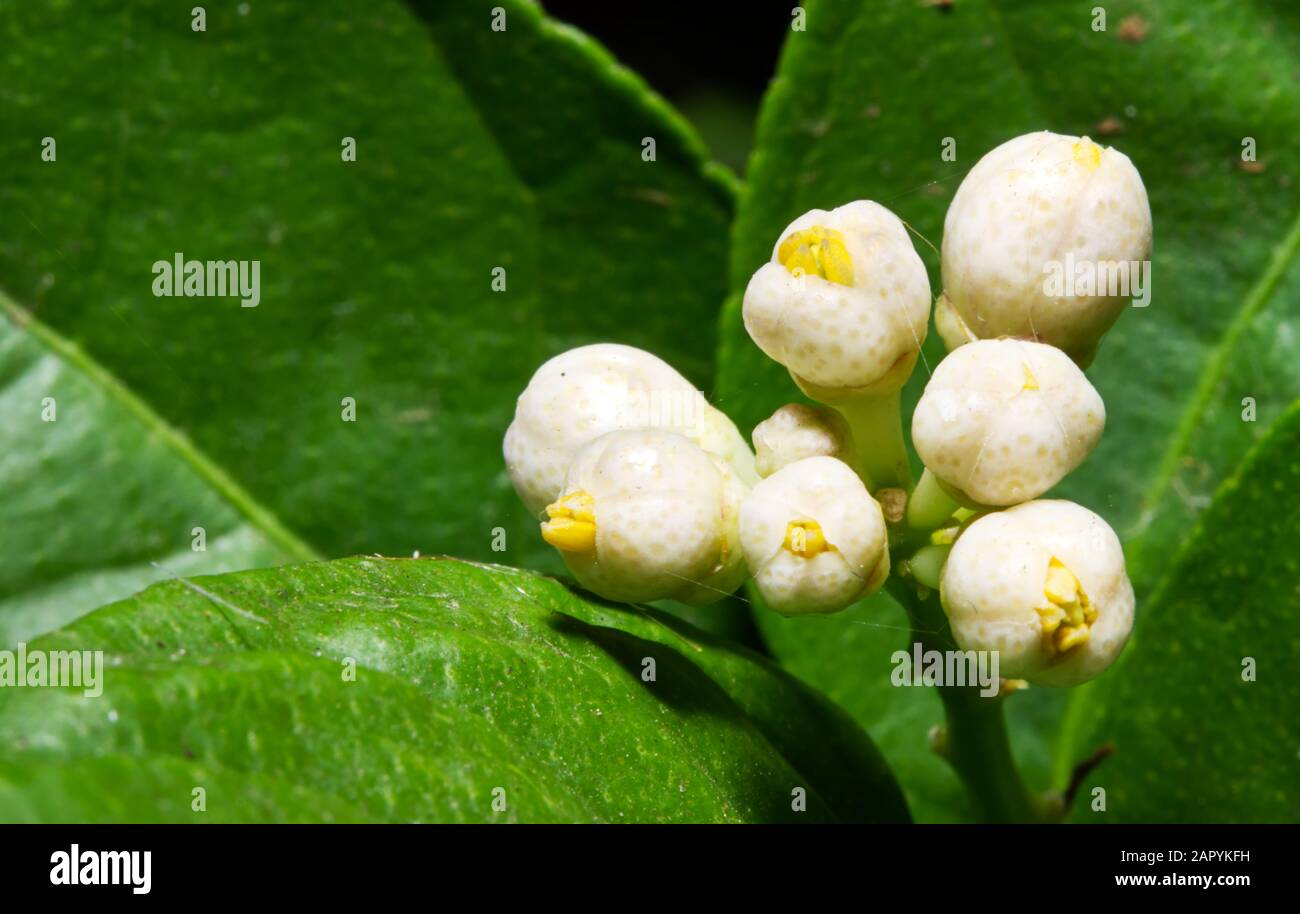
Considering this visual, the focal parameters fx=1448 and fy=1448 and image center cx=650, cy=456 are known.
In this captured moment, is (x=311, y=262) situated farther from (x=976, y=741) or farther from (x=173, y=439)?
(x=976, y=741)

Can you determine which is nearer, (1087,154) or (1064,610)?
(1064,610)

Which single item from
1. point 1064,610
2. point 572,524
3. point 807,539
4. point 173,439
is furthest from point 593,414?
point 173,439

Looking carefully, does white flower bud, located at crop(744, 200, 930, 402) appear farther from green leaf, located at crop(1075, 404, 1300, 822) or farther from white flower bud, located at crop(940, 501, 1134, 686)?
green leaf, located at crop(1075, 404, 1300, 822)

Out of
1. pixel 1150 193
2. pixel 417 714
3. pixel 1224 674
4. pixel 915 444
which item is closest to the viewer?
pixel 417 714

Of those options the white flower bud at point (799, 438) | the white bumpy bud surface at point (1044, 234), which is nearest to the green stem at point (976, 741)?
the white flower bud at point (799, 438)

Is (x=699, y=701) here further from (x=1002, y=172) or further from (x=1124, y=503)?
(x=1124, y=503)

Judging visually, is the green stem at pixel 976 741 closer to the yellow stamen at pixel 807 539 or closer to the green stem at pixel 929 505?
the green stem at pixel 929 505
